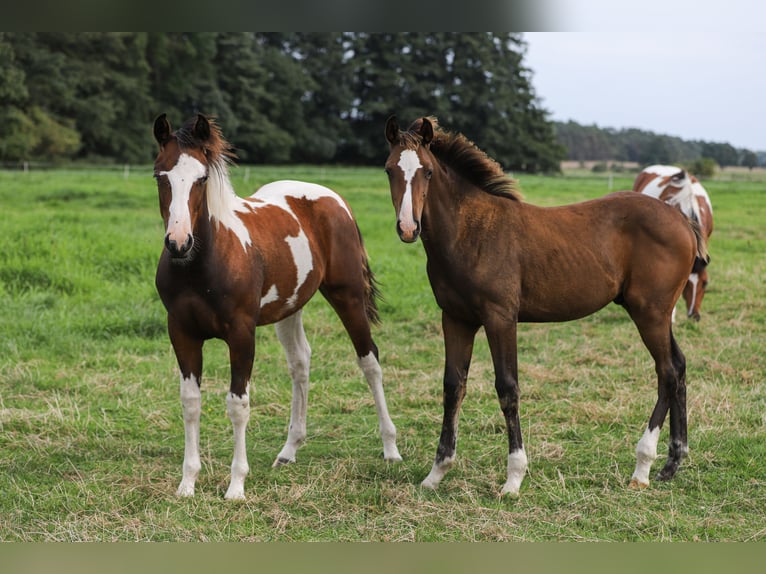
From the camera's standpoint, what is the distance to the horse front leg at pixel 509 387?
14.3ft

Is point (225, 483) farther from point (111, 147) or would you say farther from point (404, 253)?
point (111, 147)

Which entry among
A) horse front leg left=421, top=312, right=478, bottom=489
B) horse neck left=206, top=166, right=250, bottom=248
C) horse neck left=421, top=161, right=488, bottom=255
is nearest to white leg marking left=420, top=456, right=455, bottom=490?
horse front leg left=421, top=312, right=478, bottom=489

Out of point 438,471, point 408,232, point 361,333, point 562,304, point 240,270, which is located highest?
point 408,232

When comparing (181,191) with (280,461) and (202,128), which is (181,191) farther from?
(280,461)

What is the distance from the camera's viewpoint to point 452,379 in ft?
15.1

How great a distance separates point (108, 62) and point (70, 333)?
29367 millimetres

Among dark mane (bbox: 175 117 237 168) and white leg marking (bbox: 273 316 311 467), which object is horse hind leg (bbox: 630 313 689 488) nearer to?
white leg marking (bbox: 273 316 311 467)

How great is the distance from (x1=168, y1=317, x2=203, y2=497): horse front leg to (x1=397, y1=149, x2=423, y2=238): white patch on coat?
1.40 metres

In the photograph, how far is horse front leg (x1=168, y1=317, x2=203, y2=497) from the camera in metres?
4.39

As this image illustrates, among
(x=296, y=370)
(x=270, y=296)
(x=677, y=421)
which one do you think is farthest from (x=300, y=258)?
(x=677, y=421)

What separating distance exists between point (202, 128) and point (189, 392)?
1474 millimetres

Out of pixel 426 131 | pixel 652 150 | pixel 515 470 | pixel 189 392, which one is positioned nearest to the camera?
pixel 426 131

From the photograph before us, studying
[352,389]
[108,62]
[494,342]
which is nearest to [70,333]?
[352,389]

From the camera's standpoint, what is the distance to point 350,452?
518 cm
